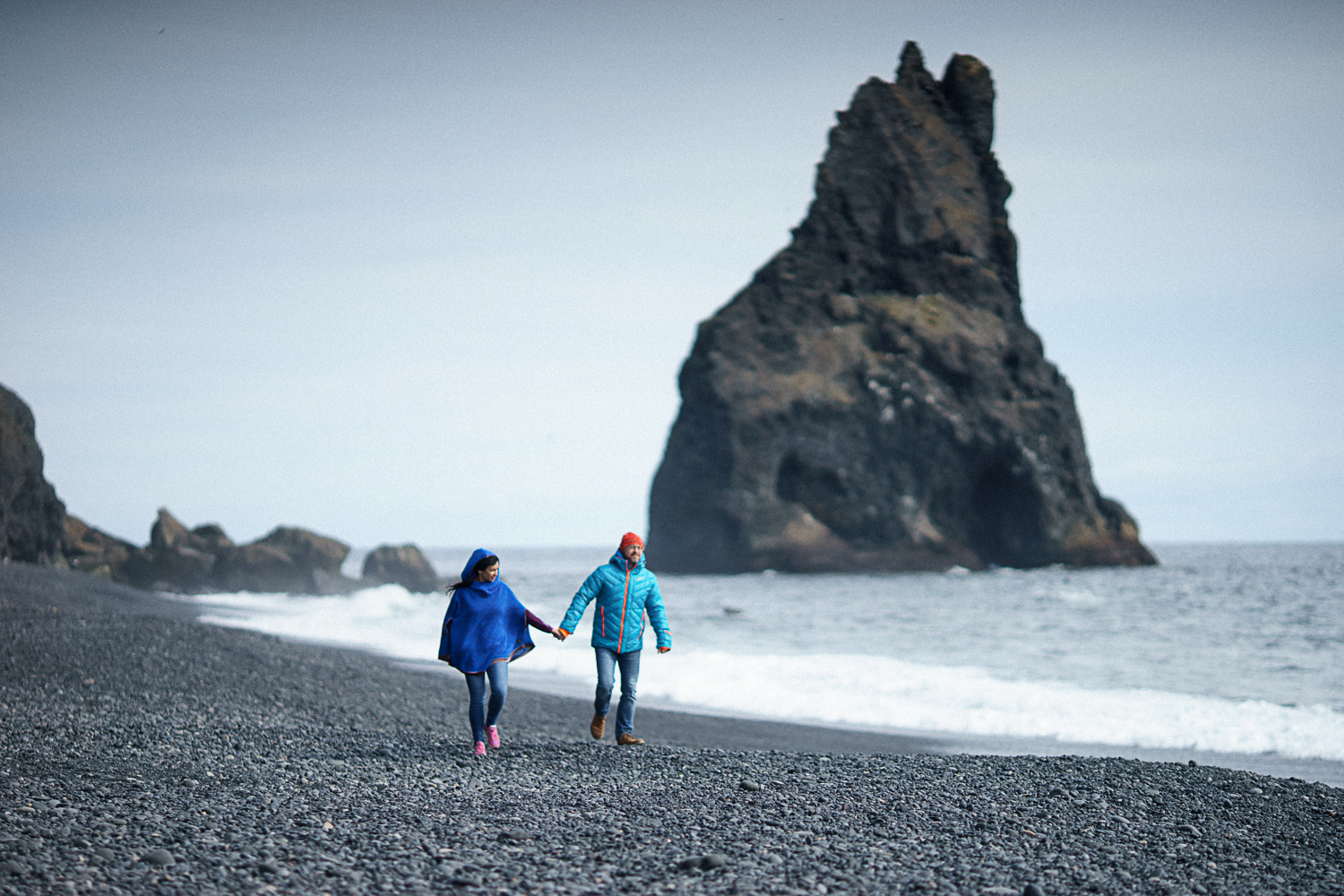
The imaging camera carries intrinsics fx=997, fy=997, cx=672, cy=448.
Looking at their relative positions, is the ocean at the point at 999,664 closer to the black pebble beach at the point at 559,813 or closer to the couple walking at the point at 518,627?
the black pebble beach at the point at 559,813

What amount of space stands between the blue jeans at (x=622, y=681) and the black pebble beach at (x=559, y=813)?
35cm

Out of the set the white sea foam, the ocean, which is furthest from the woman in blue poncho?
the white sea foam

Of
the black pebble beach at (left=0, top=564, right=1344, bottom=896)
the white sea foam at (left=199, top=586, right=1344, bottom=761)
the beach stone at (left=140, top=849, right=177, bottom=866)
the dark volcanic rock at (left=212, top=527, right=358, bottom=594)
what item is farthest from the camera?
the dark volcanic rock at (left=212, top=527, right=358, bottom=594)

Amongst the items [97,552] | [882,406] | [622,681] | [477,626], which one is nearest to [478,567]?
[477,626]

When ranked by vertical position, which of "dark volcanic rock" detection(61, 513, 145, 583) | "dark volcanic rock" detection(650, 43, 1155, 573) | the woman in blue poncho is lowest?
"dark volcanic rock" detection(61, 513, 145, 583)

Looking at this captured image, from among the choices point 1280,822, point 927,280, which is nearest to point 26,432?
point 1280,822

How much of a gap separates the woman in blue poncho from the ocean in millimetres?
5641

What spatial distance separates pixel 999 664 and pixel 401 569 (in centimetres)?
3699

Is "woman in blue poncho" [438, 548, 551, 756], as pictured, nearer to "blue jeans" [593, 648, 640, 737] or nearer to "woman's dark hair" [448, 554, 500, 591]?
"woman's dark hair" [448, 554, 500, 591]

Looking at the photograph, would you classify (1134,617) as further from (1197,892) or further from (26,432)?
(26,432)

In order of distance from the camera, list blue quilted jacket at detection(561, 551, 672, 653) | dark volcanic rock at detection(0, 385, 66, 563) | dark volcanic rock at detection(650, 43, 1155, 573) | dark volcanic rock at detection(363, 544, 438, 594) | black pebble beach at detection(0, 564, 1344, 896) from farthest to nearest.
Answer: dark volcanic rock at detection(650, 43, 1155, 573) < dark volcanic rock at detection(363, 544, 438, 594) < dark volcanic rock at detection(0, 385, 66, 563) < blue quilted jacket at detection(561, 551, 672, 653) < black pebble beach at detection(0, 564, 1344, 896)

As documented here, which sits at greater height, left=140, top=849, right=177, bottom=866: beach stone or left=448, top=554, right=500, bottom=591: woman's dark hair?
left=448, top=554, right=500, bottom=591: woman's dark hair

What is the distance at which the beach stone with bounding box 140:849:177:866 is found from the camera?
4977 millimetres

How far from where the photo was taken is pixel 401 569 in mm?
50344
